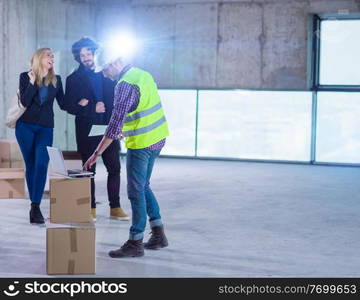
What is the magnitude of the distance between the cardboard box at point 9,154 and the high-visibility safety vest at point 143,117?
3365 millimetres

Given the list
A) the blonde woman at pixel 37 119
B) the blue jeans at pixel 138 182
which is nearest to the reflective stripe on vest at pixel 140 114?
the blue jeans at pixel 138 182

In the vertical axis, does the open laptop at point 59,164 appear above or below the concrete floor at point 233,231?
above

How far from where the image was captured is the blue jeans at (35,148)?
5629mm

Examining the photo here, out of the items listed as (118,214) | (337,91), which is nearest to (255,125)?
(337,91)

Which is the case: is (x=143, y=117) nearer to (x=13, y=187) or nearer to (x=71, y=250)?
(x=71, y=250)

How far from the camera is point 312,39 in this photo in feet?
37.9

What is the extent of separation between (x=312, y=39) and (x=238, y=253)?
24.4 ft

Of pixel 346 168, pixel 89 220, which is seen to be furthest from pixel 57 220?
pixel 346 168

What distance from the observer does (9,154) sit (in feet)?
24.9

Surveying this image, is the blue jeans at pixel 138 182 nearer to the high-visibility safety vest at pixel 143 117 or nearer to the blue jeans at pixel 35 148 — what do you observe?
the high-visibility safety vest at pixel 143 117

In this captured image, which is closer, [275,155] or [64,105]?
[64,105]

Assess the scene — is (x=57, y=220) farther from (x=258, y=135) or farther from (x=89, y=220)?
(x=258, y=135)

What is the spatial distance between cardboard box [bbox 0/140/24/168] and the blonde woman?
6.34 feet

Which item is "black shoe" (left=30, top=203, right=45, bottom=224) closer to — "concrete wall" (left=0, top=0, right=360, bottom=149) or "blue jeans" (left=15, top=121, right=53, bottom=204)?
"blue jeans" (left=15, top=121, right=53, bottom=204)
